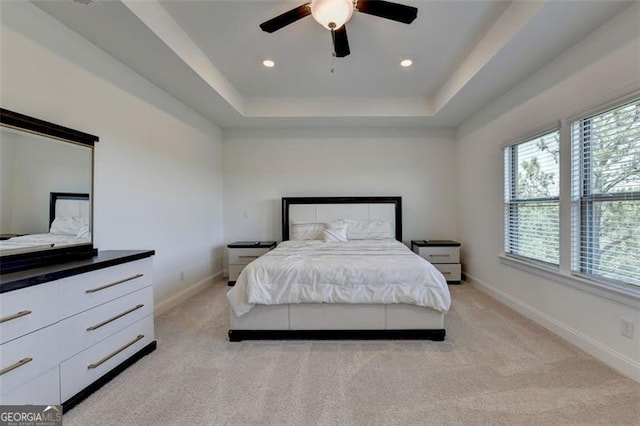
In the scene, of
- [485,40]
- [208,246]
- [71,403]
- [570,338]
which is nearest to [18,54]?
[71,403]

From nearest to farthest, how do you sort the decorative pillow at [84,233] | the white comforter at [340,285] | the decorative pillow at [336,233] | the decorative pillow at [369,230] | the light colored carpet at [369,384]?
the light colored carpet at [369,384] < the decorative pillow at [84,233] < the white comforter at [340,285] < the decorative pillow at [336,233] < the decorative pillow at [369,230]

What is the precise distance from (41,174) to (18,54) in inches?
32.4

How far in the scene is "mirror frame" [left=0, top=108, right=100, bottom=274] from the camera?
1617 mm

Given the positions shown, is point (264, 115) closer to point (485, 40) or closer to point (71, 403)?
point (485, 40)

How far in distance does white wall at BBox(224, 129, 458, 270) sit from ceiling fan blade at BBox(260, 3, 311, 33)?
8.77 ft

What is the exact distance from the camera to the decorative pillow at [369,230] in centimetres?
435

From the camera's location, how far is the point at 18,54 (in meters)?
1.84

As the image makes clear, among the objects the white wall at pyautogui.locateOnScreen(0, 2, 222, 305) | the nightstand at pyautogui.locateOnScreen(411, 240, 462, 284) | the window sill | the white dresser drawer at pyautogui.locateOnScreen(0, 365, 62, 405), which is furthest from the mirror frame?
the nightstand at pyautogui.locateOnScreen(411, 240, 462, 284)

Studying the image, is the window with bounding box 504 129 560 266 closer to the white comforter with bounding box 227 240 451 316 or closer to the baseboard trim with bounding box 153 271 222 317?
the white comforter with bounding box 227 240 451 316

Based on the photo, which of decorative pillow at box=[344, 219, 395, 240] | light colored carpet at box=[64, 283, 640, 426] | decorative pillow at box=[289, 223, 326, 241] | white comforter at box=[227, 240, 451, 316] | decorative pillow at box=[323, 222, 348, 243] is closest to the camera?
light colored carpet at box=[64, 283, 640, 426]

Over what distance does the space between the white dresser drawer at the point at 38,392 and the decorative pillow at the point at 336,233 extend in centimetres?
307

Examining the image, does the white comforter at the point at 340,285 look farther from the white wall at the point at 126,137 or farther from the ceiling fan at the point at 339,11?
the ceiling fan at the point at 339,11

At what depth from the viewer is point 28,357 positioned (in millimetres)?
1419
